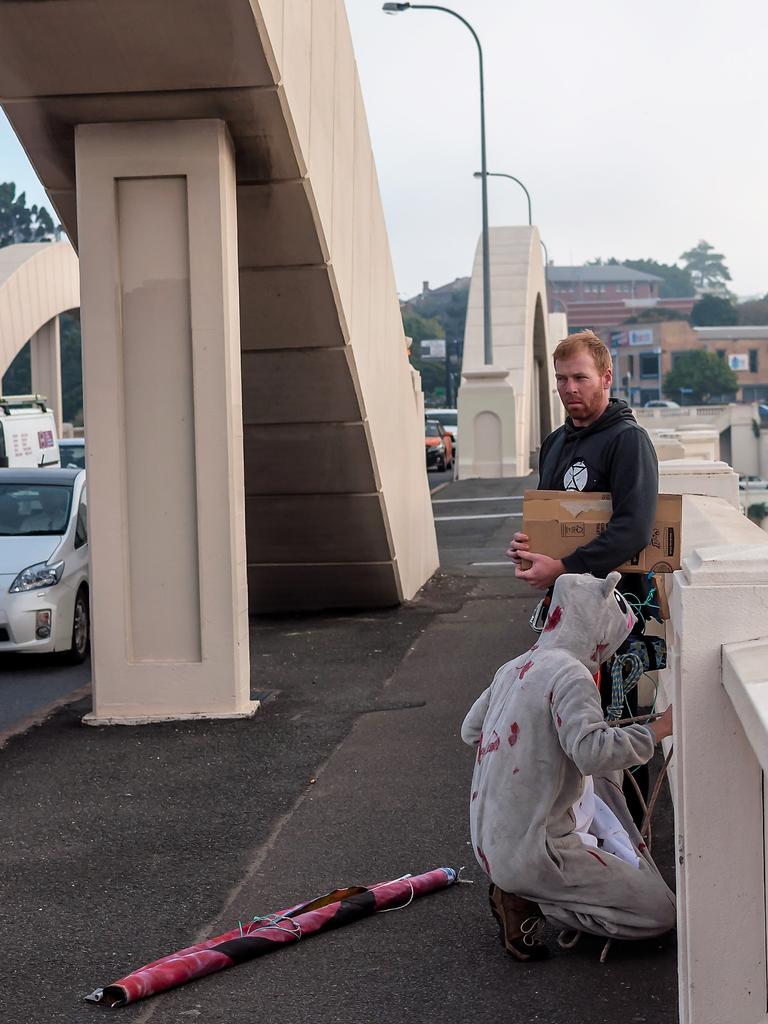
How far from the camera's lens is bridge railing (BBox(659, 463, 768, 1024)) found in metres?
3.15

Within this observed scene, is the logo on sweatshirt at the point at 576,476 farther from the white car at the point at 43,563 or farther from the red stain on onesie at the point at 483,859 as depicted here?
the white car at the point at 43,563

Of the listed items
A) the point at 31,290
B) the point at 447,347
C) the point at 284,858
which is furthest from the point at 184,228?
the point at 447,347

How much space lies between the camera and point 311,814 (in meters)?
6.16

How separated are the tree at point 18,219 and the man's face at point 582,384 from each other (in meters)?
116

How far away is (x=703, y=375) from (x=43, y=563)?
12346 centimetres

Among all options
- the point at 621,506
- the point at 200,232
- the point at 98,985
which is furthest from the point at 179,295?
the point at 98,985

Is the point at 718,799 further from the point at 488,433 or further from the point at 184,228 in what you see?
the point at 488,433

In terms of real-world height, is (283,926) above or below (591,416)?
below

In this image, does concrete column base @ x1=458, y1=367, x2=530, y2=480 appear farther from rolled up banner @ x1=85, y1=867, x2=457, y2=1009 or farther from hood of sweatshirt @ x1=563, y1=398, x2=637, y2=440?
rolled up banner @ x1=85, y1=867, x2=457, y2=1009

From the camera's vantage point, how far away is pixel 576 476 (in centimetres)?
502

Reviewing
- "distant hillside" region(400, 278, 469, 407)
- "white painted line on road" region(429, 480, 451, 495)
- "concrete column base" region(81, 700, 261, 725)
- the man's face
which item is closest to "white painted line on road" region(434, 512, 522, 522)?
"white painted line on road" region(429, 480, 451, 495)

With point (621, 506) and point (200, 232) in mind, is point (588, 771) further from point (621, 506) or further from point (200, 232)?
point (200, 232)

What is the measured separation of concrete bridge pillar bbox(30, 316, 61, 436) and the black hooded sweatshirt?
147 feet

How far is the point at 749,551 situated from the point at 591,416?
1.69 metres
